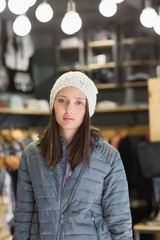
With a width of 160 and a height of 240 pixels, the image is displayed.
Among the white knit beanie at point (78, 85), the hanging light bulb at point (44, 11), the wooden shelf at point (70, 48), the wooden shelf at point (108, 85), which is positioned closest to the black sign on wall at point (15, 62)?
the wooden shelf at point (70, 48)

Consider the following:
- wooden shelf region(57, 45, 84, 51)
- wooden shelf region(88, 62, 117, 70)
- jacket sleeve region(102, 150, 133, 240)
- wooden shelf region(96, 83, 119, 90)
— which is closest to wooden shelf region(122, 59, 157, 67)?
wooden shelf region(88, 62, 117, 70)

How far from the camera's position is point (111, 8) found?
4.57 metres

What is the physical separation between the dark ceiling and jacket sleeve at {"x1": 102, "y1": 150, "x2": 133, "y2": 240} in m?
4.50

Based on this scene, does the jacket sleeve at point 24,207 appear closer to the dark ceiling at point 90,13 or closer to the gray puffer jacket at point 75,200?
the gray puffer jacket at point 75,200

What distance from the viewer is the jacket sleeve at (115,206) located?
259 cm

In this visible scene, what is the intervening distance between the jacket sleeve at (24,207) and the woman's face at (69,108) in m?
0.28

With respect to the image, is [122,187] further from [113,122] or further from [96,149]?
[113,122]

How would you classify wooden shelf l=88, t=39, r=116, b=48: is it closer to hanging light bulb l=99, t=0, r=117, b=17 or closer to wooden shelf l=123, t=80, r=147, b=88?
wooden shelf l=123, t=80, r=147, b=88

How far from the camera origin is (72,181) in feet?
8.43

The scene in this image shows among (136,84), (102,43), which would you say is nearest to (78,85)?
(136,84)

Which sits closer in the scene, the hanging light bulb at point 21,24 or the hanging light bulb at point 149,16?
the hanging light bulb at point 21,24

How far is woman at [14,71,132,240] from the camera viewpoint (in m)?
2.54

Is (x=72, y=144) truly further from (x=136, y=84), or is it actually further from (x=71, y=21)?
(x=136, y=84)

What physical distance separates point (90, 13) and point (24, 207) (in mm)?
5842
